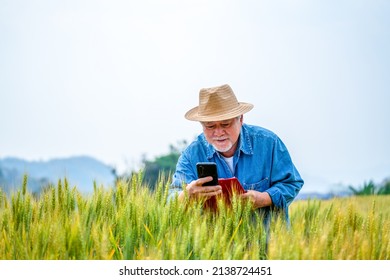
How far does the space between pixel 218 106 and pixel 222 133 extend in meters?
Result: 0.17

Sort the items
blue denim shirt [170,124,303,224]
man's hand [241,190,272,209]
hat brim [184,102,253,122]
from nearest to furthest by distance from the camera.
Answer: man's hand [241,190,272,209] < hat brim [184,102,253,122] < blue denim shirt [170,124,303,224]

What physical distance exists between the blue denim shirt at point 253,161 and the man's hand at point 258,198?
28 centimetres

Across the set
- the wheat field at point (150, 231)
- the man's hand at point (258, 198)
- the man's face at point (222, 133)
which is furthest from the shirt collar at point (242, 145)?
the wheat field at point (150, 231)

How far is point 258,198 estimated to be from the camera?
3604mm

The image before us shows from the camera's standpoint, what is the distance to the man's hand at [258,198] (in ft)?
11.4

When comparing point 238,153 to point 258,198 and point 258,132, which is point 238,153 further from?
point 258,198

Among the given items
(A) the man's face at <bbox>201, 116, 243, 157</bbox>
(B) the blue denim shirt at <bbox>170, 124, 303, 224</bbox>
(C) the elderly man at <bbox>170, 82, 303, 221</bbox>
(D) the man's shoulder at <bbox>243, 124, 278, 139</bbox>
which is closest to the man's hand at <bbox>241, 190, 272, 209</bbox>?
(C) the elderly man at <bbox>170, 82, 303, 221</bbox>

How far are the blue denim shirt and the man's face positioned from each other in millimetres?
164

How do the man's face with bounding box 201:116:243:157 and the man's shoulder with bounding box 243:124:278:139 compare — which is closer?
the man's face with bounding box 201:116:243:157

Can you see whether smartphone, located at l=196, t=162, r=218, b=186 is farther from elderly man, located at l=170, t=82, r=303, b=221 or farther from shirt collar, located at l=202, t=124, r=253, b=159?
shirt collar, located at l=202, t=124, r=253, b=159

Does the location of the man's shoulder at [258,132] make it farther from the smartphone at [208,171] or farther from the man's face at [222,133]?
the smartphone at [208,171]

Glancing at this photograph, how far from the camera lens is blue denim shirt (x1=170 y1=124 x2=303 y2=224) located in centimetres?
399

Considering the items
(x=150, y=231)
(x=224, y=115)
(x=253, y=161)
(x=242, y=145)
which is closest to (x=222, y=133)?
(x=224, y=115)
